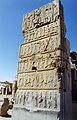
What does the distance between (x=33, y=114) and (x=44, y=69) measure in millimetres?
1376

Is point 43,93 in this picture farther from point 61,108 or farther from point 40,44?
point 40,44

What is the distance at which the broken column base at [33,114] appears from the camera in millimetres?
4010

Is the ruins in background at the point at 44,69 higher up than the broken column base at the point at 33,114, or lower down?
higher up

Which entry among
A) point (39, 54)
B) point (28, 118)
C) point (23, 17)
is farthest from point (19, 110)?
point (23, 17)

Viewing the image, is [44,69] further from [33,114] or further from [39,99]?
[33,114]

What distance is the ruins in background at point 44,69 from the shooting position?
4.20 m

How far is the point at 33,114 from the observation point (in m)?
4.44

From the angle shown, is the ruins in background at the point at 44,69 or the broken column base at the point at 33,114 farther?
the ruins in background at the point at 44,69

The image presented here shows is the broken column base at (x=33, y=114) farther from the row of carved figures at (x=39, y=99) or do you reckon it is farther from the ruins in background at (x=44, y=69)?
the row of carved figures at (x=39, y=99)

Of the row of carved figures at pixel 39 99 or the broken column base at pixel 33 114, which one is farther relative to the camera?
the row of carved figures at pixel 39 99

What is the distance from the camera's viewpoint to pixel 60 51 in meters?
4.44

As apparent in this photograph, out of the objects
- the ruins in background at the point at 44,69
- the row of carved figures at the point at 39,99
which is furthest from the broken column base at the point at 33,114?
the row of carved figures at the point at 39,99

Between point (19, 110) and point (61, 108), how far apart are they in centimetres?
155

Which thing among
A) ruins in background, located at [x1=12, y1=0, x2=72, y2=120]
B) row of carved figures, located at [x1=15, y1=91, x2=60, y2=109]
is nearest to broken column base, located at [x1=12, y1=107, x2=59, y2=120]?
ruins in background, located at [x1=12, y1=0, x2=72, y2=120]
